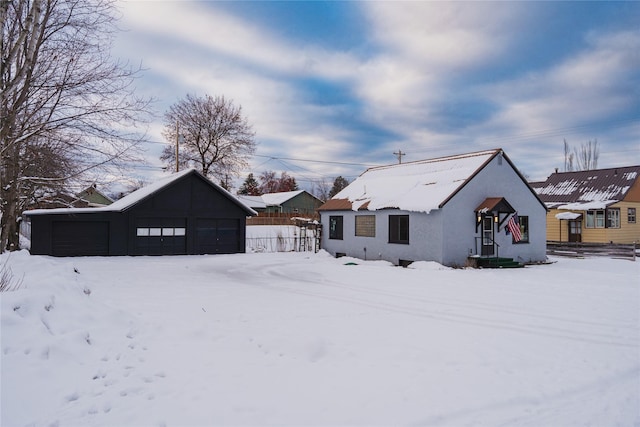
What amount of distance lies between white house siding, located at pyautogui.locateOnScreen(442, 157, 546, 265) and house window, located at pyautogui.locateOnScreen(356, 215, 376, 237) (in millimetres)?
4551

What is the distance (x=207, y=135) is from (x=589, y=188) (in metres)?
32.5

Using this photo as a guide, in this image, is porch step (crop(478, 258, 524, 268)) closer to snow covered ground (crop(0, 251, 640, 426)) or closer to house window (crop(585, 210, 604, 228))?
snow covered ground (crop(0, 251, 640, 426))

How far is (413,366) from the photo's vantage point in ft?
18.7

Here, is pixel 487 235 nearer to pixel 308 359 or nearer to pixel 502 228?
pixel 502 228

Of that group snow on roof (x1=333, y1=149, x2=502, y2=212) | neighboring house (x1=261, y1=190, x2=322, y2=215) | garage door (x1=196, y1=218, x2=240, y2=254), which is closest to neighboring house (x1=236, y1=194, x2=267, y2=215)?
neighboring house (x1=261, y1=190, x2=322, y2=215)

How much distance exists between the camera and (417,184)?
21.4 metres

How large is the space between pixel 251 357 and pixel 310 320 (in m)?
2.33

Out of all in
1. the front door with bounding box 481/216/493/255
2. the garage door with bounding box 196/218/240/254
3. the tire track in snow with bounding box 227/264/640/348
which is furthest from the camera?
the garage door with bounding box 196/218/240/254

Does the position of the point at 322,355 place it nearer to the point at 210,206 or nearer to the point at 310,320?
the point at 310,320

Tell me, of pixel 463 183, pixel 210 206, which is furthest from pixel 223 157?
pixel 463 183

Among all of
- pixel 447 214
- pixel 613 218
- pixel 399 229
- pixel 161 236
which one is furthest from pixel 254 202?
pixel 447 214

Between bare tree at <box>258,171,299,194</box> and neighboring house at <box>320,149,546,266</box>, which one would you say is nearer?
neighboring house at <box>320,149,546,266</box>

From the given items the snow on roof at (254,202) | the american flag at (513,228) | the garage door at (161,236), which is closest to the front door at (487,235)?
the american flag at (513,228)

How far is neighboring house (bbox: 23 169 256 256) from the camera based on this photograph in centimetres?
2128
